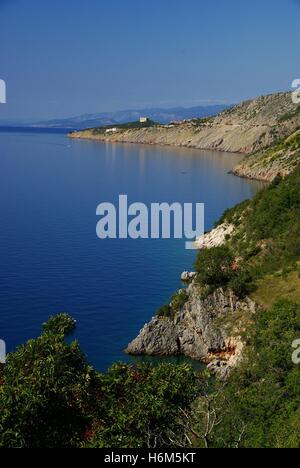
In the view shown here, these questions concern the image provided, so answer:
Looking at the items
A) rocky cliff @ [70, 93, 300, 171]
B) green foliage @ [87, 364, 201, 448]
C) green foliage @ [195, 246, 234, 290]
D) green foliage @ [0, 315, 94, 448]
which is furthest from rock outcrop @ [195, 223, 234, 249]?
rocky cliff @ [70, 93, 300, 171]

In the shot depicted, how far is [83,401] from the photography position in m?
15.4

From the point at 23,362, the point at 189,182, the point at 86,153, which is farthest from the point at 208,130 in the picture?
the point at 23,362

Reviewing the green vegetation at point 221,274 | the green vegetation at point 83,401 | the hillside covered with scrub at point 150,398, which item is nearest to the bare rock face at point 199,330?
the green vegetation at point 221,274

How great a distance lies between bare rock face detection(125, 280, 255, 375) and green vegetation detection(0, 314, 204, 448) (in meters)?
14.2

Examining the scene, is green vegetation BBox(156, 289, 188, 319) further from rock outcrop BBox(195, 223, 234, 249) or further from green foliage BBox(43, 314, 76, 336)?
green foliage BBox(43, 314, 76, 336)

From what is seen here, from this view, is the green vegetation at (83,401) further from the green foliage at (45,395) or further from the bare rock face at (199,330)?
the bare rock face at (199,330)

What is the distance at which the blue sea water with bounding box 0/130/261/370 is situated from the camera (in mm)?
Answer: 34312

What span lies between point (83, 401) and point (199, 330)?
666 inches

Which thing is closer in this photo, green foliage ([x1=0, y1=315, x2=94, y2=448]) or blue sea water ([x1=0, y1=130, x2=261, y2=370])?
green foliage ([x1=0, y1=315, x2=94, y2=448])

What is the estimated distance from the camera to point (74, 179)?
100750mm

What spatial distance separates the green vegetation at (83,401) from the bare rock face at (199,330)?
14.2 m

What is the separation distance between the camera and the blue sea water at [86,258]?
34312mm
